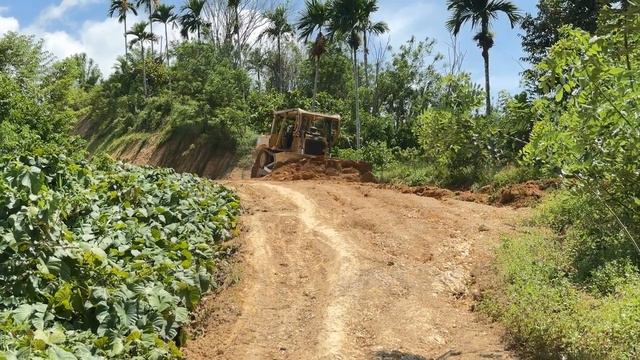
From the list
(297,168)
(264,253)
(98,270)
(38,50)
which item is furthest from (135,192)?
(38,50)

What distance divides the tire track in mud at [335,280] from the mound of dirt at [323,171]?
17.8 feet

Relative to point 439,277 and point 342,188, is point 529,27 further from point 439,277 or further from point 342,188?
point 439,277

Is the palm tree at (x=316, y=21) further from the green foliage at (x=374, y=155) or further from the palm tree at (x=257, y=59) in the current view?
the palm tree at (x=257, y=59)

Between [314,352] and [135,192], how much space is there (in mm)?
4035

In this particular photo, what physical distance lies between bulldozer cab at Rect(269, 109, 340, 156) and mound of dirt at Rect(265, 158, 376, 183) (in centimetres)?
149

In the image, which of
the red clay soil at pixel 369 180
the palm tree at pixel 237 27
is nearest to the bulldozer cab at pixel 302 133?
the red clay soil at pixel 369 180

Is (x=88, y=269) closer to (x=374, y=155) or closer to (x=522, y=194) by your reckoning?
(x=522, y=194)

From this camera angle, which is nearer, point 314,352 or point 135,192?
point 314,352

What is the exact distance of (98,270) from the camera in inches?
231

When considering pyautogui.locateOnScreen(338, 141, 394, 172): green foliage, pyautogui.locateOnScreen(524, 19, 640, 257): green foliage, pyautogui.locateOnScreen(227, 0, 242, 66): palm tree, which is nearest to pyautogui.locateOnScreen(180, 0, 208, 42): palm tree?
pyautogui.locateOnScreen(227, 0, 242, 66): palm tree

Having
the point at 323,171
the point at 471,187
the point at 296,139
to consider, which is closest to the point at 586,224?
the point at 471,187

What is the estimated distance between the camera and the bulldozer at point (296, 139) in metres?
19.7

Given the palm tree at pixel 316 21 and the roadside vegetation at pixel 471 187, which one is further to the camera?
the palm tree at pixel 316 21

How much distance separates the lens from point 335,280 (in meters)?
7.75
